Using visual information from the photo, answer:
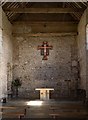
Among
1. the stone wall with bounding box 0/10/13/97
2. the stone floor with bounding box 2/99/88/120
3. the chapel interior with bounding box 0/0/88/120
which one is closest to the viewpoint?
the stone floor with bounding box 2/99/88/120

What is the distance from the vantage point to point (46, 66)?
16.7m

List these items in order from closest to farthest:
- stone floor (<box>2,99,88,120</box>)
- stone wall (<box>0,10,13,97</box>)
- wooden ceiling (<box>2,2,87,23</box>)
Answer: stone floor (<box>2,99,88,120</box>)
stone wall (<box>0,10,13,97</box>)
wooden ceiling (<box>2,2,87,23</box>)

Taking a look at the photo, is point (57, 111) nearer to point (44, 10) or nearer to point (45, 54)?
point (44, 10)

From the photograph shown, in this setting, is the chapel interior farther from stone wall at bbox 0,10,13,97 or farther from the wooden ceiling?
stone wall at bbox 0,10,13,97

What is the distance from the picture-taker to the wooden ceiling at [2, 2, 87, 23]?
45.8 ft

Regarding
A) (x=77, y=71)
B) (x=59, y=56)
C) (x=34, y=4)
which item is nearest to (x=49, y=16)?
(x=34, y=4)

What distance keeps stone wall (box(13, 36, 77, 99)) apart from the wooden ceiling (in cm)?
109

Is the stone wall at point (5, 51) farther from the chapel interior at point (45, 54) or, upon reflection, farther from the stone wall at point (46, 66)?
the stone wall at point (46, 66)

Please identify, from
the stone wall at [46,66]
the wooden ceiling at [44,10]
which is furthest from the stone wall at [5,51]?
the stone wall at [46,66]

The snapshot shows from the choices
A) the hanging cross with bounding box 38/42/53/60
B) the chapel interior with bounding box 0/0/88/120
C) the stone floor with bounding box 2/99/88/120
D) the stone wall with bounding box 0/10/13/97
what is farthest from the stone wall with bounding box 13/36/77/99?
the stone floor with bounding box 2/99/88/120

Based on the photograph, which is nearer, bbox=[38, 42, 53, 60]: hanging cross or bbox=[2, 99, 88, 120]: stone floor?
bbox=[2, 99, 88, 120]: stone floor

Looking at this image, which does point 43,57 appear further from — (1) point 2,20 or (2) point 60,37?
(1) point 2,20

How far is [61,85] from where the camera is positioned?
16.5 m

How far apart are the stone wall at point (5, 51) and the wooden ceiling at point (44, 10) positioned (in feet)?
1.82
